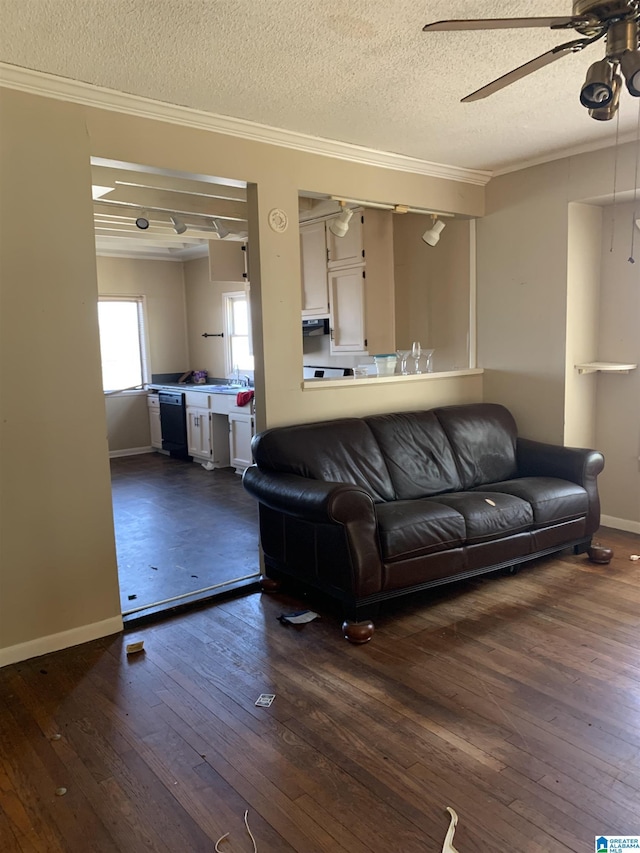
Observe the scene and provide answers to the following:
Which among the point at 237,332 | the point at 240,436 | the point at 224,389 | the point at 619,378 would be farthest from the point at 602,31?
the point at 237,332

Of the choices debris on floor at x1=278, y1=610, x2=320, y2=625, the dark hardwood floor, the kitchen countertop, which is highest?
the kitchen countertop

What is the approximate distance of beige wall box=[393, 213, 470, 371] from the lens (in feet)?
16.0

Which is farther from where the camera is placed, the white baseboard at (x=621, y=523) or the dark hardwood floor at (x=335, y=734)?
the white baseboard at (x=621, y=523)

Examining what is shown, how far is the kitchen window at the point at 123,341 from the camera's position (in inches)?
298

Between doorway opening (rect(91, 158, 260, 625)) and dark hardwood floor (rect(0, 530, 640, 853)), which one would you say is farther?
doorway opening (rect(91, 158, 260, 625))

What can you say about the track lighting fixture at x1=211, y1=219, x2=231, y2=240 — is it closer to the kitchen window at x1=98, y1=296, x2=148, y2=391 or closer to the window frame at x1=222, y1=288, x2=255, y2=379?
the window frame at x1=222, y1=288, x2=255, y2=379

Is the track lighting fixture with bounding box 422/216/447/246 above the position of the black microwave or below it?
above

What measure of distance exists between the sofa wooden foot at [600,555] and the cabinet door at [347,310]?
230 centimetres

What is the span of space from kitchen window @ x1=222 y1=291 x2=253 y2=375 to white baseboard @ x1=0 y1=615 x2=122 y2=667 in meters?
4.65

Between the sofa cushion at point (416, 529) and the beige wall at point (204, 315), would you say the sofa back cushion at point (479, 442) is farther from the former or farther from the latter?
the beige wall at point (204, 315)

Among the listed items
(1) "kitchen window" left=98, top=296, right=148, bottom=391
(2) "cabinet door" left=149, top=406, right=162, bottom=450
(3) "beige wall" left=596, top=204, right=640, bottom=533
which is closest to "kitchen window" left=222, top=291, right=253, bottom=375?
(2) "cabinet door" left=149, top=406, right=162, bottom=450

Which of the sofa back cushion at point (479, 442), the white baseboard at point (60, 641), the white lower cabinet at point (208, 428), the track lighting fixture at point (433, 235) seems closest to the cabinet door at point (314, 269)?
the track lighting fixture at point (433, 235)

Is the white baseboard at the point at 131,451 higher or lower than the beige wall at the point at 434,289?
lower

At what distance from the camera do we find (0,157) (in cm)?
256
